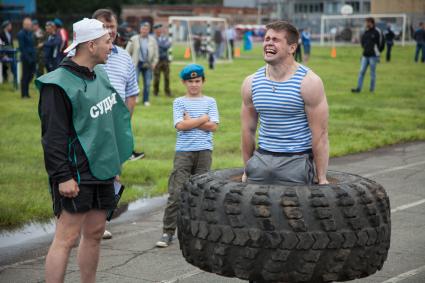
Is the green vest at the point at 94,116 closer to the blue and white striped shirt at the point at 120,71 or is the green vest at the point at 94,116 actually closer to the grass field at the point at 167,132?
the blue and white striped shirt at the point at 120,71

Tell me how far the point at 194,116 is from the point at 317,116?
9.18ft

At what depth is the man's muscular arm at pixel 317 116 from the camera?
5.71m

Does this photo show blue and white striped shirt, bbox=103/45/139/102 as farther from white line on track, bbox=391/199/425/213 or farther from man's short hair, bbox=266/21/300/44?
white line on track, bbox=391/199/425/213

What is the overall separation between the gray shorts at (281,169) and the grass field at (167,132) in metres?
4.30

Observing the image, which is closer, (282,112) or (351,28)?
(282,112)

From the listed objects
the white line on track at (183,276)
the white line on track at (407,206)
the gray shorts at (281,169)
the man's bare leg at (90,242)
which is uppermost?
the gray shorts at (281,169)

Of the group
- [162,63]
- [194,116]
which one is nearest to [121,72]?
[194,116]

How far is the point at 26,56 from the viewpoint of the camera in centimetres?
2444

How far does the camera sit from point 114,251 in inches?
325

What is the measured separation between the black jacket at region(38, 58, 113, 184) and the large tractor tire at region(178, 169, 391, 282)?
87 centimetres

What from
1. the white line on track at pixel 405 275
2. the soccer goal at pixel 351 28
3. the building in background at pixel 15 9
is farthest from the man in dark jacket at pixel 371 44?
the soccer goal at pixel 351 28

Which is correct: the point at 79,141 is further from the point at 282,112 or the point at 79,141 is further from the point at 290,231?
the point at 290,231

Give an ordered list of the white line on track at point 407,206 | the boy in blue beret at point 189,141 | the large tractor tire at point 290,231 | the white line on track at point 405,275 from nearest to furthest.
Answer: the large tractor tire at point 290,231, the white line on track at point 405,275, the boy in blue beret at point 189,141, the white line on track at point 407,206

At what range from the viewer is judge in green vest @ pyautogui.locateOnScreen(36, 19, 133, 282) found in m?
5.67
